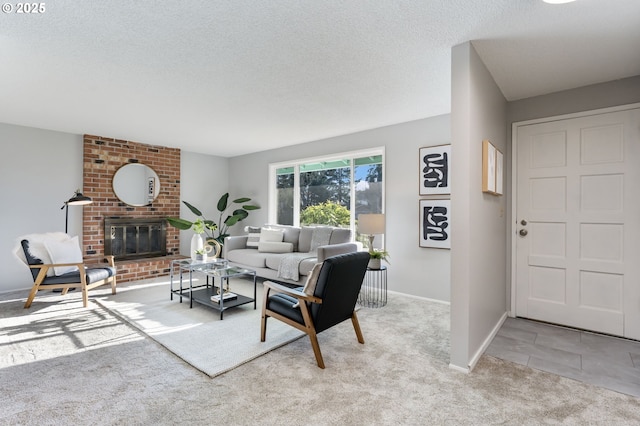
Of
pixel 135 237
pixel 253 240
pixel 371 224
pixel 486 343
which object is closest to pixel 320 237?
pixel 371 224

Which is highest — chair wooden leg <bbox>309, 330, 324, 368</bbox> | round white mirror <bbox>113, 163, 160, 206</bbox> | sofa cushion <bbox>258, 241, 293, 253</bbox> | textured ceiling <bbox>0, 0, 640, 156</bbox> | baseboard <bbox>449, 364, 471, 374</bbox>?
textured ceiling <bbox>0, 0, 640, 156</bbox>

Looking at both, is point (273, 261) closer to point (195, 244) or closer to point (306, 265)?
point (306, 265)

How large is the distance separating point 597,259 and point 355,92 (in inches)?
111

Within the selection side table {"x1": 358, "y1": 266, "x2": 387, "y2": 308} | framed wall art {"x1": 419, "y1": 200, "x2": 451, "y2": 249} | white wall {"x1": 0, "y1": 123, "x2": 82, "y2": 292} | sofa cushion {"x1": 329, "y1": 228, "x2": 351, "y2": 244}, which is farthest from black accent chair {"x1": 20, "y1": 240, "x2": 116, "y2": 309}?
framed wall art {"x1": 419, "y1": 200, "x2": 451, "y2": 249}

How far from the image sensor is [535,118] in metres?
3.23

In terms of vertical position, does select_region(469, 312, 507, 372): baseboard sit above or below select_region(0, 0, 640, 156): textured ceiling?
below

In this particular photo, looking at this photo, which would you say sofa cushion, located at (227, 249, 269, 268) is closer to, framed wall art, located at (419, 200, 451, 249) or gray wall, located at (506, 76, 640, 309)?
framed wall art, located at (419, 200, 451, 249)

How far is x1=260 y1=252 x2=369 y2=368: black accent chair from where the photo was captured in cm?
226

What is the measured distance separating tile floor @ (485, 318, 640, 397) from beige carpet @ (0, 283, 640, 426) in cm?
15

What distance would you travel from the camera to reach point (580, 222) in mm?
2998

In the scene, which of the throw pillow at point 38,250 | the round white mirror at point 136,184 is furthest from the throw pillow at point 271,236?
the throw pillow at point 38,250

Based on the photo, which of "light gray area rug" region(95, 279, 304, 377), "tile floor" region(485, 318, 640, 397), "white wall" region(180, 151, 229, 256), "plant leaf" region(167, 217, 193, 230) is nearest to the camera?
"tile floor" region(485, 318, 640, 397)

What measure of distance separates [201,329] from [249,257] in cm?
192

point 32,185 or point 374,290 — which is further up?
point 32,185
